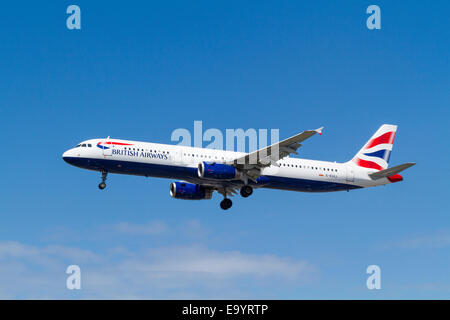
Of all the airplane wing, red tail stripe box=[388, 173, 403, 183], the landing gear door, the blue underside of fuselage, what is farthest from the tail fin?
the landing gear door

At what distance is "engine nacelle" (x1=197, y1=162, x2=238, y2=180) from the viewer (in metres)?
47.8

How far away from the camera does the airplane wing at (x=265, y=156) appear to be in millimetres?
45438

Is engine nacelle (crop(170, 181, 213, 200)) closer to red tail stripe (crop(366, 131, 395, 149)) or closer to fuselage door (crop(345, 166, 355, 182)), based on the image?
fuselage door (crop(345, 166, 355, 182))

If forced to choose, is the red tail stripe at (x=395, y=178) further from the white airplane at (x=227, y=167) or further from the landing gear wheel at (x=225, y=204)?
the landing gear wheel at (x=225, y=204)

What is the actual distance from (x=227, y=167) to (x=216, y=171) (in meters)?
1.19

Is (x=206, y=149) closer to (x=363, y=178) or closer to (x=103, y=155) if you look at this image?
(x=103, y=155)

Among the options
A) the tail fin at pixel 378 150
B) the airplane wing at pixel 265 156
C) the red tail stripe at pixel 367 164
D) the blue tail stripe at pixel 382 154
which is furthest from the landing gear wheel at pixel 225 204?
the blue tail stripe at pixel 382 154

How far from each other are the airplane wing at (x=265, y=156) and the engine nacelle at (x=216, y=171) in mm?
752

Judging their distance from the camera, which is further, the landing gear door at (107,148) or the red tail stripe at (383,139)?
the red tail stripe at (383,139)

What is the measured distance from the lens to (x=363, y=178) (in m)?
53.9

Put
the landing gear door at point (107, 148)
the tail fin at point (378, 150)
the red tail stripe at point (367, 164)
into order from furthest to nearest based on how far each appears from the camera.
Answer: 1. the tail fin at point (378, 150)
2. the red tail stripe at point (367, 164)
3. the landing gear door at point (107, 148)

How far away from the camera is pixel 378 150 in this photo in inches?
2247
